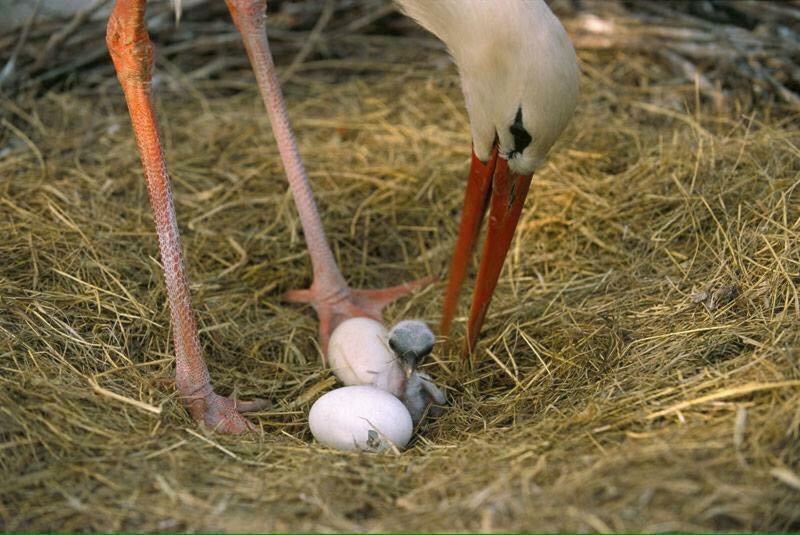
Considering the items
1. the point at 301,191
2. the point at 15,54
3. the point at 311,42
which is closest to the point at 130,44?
the point at 301,191

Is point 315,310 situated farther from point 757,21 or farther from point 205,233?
point 757,21

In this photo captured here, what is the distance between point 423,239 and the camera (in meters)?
3.35

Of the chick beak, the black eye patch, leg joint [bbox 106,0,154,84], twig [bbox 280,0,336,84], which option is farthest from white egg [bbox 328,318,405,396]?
twig [bbox 280,0,336,84]

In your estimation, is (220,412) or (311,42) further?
(311,42)

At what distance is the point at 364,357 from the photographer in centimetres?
265

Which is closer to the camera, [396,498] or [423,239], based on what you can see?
[396,498]

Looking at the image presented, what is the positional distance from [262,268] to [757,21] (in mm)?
2220

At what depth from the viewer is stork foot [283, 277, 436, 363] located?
301 centimetres

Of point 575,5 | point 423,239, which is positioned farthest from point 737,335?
point 575,5

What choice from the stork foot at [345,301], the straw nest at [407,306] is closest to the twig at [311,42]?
the straw nest at [407,306]

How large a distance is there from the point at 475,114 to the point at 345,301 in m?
0.85

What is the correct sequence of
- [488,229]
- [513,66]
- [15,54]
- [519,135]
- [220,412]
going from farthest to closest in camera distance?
[15,54] → [488,229] → [220,412] → [519,135] → [513,66]

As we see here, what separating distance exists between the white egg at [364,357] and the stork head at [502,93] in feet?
0.86

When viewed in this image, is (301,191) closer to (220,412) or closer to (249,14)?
(249,14)
